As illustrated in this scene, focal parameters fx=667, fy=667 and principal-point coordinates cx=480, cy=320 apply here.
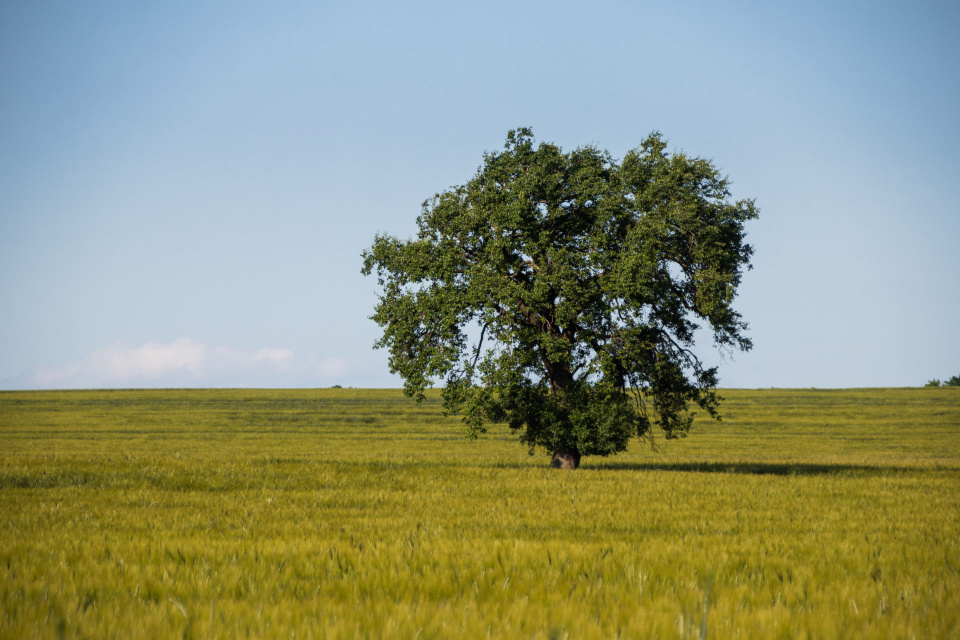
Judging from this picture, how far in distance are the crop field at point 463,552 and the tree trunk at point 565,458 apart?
12.2ft

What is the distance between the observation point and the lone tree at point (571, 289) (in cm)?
2320

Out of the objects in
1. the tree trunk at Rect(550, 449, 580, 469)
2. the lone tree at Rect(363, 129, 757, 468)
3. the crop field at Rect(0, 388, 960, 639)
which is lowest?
the tree trunk at Rect(550, 449, 580, 469)

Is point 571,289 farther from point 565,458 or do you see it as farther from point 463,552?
point 463,552

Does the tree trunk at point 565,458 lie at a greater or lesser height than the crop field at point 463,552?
lesser

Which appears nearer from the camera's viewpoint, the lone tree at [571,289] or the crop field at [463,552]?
the crop field at [463,552]

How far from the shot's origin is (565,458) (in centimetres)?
2628

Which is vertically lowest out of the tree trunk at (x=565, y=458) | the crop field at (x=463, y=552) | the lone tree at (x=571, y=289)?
the tree trunk at (x=565, y=458)

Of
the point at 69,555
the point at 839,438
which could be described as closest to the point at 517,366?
the point at 69,555

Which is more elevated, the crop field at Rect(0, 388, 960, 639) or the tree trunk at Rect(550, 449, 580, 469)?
the crop field at Rect(0, 388, 960, 639)

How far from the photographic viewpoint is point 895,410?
73.7m

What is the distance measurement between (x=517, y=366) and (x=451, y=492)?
A: 24.7 feet

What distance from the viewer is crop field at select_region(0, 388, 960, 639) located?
491cm

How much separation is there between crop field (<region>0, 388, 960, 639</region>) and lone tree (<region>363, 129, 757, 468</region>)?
10.5 feet

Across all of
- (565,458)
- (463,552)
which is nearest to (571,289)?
(565,458)
